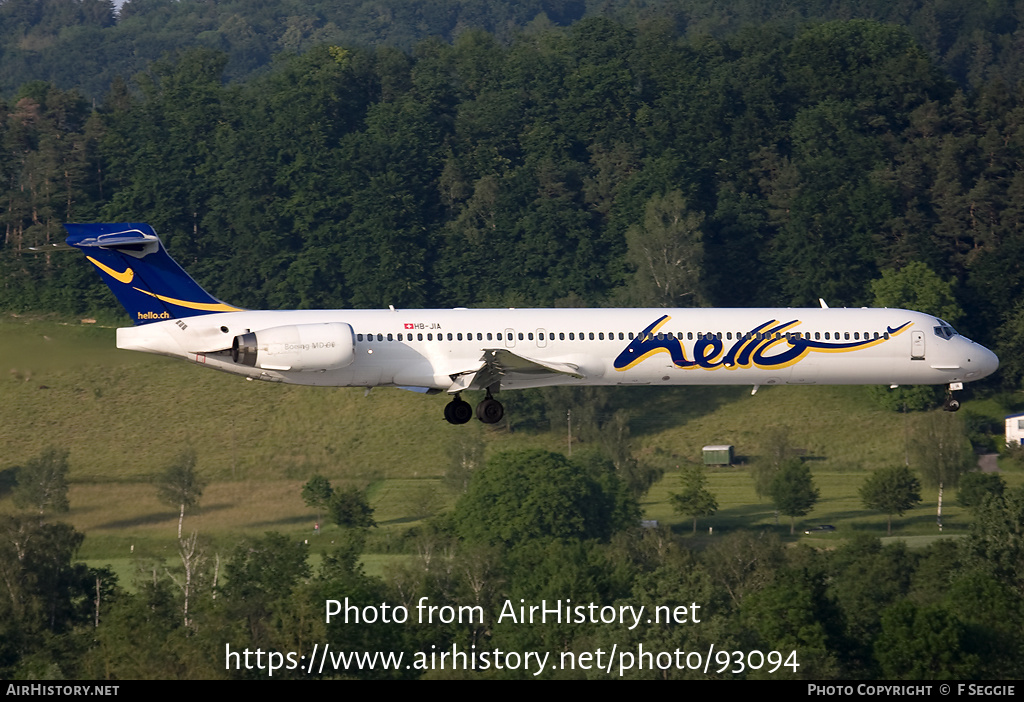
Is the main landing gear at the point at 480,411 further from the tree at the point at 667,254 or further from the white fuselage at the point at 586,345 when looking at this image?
the tree at the point at 667,254

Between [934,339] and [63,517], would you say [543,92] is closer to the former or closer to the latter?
[63,517]

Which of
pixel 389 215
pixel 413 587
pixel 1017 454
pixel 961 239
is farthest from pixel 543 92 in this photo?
pixel 413 587

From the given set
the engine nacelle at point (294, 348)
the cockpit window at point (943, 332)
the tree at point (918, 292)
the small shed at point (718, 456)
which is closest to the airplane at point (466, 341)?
the engine nacelle at point (294, 348)

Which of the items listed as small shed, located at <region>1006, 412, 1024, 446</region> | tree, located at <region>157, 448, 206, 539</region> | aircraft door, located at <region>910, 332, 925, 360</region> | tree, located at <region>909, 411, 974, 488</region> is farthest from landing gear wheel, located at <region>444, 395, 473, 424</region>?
small shed, located at <region>1006, 412, 1024, 446</region>

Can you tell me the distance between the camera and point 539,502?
88062 mm

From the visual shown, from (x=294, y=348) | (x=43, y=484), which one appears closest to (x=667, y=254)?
(x=43, y=484)

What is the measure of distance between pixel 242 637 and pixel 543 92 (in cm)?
6917

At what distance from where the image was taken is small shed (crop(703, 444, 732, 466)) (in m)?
92.8

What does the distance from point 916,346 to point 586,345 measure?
1096 centimetres

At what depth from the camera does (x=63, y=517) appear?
77.7 meters

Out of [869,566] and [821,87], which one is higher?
[821,87]

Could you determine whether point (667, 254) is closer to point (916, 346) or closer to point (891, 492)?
point (891, 492)

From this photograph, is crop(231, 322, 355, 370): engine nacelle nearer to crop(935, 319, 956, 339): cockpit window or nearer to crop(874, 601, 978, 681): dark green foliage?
crop(935, 319, 956, 339): cockpit window

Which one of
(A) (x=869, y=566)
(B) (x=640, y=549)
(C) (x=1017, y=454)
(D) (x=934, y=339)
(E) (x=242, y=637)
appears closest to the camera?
(D) (x=934, y=339)
